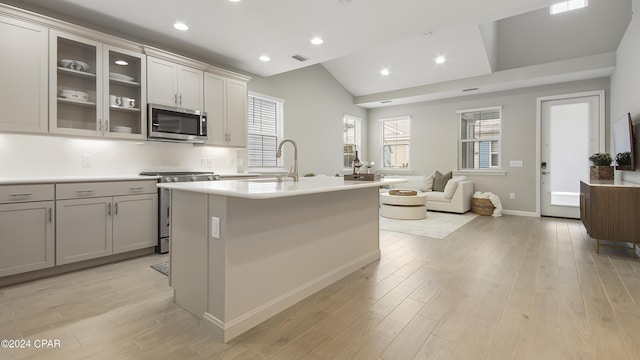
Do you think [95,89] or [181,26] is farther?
[181,26]

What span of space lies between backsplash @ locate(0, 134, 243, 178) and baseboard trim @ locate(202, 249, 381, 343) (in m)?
2.66

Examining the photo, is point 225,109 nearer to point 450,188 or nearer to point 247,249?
point 247,249

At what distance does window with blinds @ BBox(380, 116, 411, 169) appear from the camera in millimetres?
7969

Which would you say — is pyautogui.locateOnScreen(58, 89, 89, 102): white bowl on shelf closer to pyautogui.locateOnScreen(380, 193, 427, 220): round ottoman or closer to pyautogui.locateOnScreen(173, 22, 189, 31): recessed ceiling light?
pyautogui.locateOnScreen(173, 22, 189, 31): recessed ceiling light

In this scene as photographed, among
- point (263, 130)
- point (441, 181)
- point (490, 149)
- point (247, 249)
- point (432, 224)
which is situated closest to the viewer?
point (247, 249)

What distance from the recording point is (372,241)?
330 centimetres

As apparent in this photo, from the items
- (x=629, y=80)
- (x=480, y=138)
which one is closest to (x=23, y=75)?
(x=629, y=80)

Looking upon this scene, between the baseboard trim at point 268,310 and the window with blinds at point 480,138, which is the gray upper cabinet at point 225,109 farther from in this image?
the window with blinds at point 480,138

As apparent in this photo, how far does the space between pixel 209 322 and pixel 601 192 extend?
430 centimetres

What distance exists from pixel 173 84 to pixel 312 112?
323 centimetres

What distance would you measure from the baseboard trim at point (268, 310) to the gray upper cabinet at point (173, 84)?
9.59 ft

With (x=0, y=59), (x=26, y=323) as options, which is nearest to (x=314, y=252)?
(x=26, y=323)

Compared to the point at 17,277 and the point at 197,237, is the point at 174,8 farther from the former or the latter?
the point at 17,277

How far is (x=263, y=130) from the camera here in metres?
5.61
